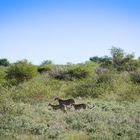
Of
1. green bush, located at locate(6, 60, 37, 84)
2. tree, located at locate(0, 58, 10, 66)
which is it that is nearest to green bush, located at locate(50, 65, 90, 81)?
green bush, located at locate(6, 60, 37, 84)

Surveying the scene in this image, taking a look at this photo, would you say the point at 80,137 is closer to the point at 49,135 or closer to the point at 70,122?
the point at 49,135

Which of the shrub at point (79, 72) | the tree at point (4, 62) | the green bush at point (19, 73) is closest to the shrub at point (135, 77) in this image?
the shrub at point (79, 72)

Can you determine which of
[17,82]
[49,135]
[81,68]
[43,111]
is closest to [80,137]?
[49,135]

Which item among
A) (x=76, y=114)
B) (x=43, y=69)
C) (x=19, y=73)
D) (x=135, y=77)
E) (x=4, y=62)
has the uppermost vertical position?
(x=4, y=62)

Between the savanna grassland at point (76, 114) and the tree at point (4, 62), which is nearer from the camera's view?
the savanna grassland at point (76, 114)

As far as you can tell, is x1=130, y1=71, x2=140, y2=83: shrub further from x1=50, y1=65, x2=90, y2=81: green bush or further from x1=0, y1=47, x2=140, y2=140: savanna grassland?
x1=50, y1=65, x2=90, y2=81: green bush

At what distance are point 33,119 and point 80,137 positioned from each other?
2.98 metres

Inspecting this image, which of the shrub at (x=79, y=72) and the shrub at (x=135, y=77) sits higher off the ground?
the shrub at (x=79, y=72)

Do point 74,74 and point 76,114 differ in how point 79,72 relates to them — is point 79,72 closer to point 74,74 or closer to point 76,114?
point 74,74

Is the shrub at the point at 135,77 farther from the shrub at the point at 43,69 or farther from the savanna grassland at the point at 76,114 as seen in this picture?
the shrub at the point at 43,69

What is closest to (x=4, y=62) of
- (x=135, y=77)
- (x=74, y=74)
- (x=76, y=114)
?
(x=74, y=74)

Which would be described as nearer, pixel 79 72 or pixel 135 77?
pixel 135 77

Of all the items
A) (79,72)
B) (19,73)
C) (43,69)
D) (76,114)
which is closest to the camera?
(76,114)

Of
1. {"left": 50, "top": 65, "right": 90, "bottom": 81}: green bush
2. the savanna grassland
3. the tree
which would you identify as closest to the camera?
the savanna grassland
